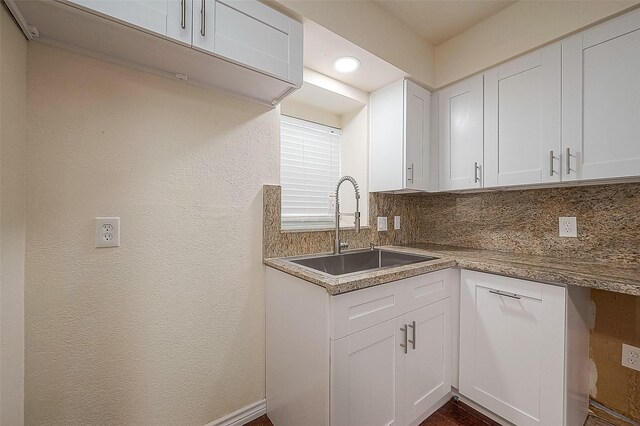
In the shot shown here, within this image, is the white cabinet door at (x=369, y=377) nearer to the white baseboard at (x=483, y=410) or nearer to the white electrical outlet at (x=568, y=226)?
the white baseboard at (x=483, y=410)

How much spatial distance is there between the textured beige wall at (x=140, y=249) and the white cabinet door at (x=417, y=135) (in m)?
1.01

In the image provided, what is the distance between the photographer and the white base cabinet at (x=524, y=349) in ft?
3.94

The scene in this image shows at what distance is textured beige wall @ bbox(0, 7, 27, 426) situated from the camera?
0.80m

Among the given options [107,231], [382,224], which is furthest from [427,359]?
[107,231]

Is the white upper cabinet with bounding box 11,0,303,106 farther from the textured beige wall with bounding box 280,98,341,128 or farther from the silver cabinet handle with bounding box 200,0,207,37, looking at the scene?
the textured beige wall with bounding box 280,98,341,128

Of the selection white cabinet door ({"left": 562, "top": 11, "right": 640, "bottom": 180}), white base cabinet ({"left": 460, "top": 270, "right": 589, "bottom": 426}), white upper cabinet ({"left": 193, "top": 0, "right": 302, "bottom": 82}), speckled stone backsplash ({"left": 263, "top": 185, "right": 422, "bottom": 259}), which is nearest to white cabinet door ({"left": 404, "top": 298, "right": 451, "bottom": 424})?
white base cabinet ({"left": 460, "top": 270, "right": 589, "bottom": 426})

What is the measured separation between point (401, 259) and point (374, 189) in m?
0.57

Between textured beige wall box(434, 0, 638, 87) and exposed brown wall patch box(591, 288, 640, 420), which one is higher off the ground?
textured beige wall box(434, 0, 638, 87)

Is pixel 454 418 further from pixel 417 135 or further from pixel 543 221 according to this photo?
pixel 417 135

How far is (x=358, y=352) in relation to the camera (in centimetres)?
110

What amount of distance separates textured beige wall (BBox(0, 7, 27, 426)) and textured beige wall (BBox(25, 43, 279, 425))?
1.7 inches

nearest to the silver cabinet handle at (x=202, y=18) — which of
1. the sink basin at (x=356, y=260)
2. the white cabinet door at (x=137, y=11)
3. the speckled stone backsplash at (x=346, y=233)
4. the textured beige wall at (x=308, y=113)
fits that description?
the white cabinet door at (x=137, y=11)

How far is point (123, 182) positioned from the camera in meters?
1.13

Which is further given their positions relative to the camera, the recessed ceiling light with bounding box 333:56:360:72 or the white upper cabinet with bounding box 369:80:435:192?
the white upper cabinet with bounding box 369:80:435:192
